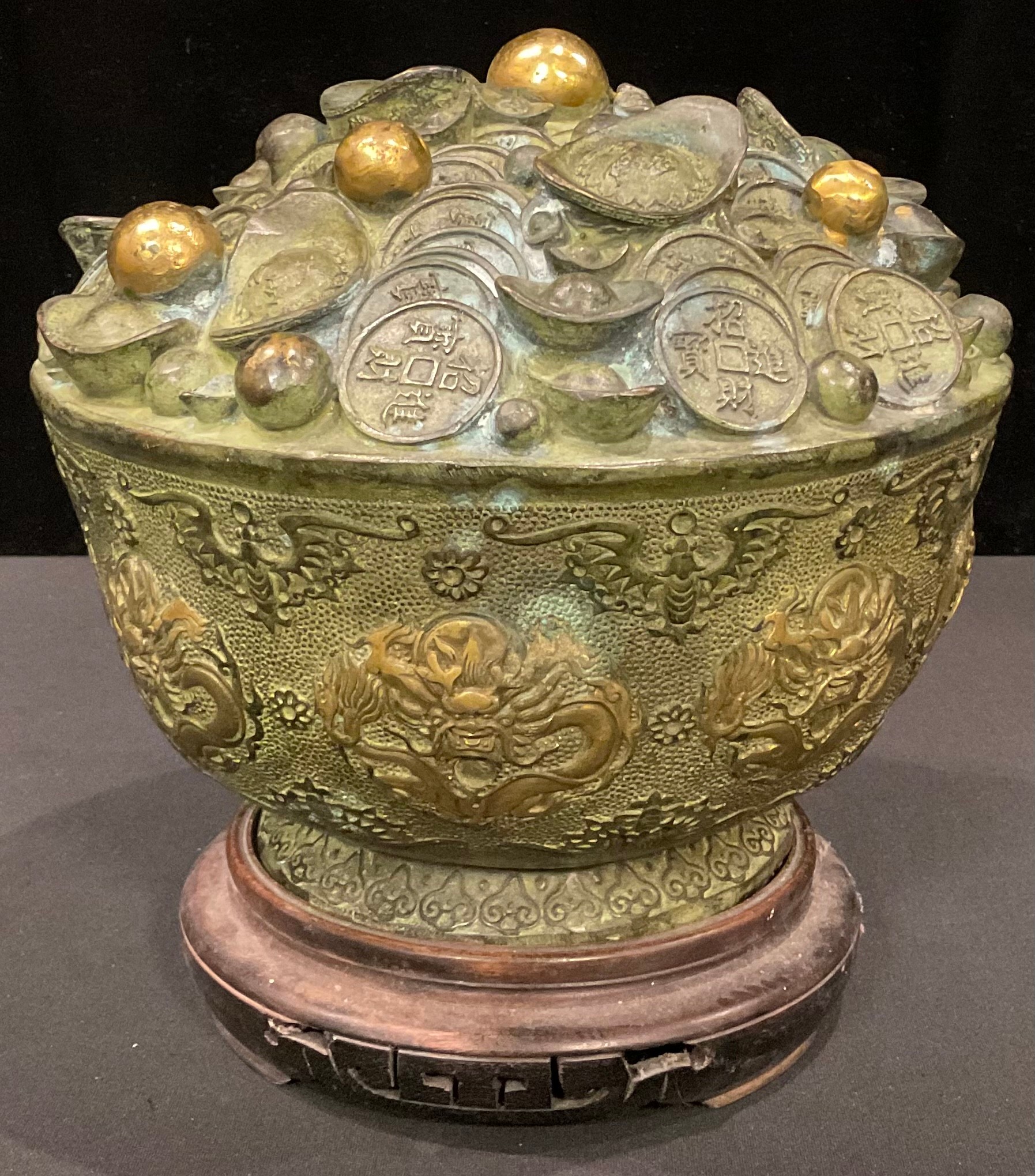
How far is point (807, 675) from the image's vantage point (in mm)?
1503

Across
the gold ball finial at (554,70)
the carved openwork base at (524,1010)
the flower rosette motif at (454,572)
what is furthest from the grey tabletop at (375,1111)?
the gold ball finial at (554,70)

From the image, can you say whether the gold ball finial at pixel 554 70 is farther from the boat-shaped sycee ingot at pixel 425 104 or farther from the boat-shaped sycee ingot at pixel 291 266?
the boat-shaped sycee ingot at pixel 291 266

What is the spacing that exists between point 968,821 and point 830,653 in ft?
2.97

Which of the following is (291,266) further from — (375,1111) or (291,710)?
(375,1111)

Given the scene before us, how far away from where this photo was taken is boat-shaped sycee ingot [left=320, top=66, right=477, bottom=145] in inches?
64.9

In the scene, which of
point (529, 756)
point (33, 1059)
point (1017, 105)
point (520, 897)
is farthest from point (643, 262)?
point (1017, 105)

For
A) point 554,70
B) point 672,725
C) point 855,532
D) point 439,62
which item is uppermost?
point 554,70

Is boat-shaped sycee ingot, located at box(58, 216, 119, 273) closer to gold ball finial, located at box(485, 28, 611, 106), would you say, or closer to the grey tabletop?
gold ball finial, located at box(485, 28, 611, 106)

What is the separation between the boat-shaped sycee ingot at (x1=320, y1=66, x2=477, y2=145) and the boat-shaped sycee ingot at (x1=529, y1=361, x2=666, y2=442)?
454 millimetres

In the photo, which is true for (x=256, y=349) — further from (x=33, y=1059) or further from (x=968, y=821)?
(x=968, y=821)

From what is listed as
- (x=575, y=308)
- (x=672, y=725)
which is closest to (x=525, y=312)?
(x=575, y=308)

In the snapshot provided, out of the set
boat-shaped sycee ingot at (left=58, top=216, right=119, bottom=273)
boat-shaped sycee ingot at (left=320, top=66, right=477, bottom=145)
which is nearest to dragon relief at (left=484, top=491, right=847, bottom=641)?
boat-shaped sycee ingot at (left=320, top=66, right=477, bottom=145)

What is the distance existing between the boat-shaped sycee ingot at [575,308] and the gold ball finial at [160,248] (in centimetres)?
34

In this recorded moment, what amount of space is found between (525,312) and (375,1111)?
94cm
